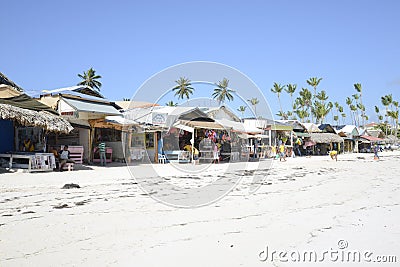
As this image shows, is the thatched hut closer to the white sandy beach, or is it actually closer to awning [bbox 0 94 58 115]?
awning [bbox 0 94 58 115]

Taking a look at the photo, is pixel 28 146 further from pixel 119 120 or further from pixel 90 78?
pixel 90 78

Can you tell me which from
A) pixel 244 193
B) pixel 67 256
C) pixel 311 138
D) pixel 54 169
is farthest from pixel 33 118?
pixel 311 138

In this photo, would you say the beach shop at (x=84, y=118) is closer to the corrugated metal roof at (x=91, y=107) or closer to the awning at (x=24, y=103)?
the corrugated metal roof at (x=91, y=107)

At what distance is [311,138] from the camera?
36.9 meters

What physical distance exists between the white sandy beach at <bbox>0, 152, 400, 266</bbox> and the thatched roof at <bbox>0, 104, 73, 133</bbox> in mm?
3983

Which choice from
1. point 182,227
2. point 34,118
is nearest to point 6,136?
point 34,118

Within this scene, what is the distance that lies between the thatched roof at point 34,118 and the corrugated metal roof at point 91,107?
1.83 m

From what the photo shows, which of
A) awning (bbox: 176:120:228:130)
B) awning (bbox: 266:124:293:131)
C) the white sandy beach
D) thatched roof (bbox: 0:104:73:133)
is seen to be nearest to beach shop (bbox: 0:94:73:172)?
thatched roof (bbox: 0:104:73:133)

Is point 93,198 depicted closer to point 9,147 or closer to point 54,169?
point 54,169

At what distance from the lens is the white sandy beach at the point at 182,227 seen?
13.3 ft

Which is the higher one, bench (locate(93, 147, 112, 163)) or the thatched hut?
the thatched hut

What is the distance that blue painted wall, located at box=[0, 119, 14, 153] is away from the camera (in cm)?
1423

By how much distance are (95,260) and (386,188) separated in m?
9.10

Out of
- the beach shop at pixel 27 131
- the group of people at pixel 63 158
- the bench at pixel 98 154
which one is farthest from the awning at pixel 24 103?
the bench at pixel 98 154
